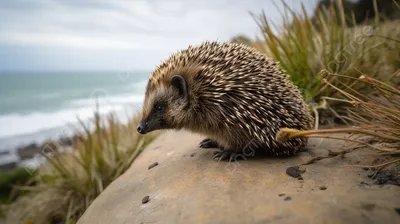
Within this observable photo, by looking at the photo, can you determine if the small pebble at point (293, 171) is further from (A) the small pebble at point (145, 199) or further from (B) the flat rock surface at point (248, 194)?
(A) the small pebble at point (145, 199)

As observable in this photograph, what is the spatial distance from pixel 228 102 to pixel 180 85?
0.63m

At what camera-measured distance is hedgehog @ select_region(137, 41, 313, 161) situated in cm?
371

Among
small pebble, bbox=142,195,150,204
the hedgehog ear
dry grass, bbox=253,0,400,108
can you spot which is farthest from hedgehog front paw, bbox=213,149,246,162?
dry grass, bbox=253,0,400,108

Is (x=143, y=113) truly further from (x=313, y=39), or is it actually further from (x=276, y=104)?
(x=313, y=39)

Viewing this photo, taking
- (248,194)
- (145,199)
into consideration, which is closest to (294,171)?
(248,194)

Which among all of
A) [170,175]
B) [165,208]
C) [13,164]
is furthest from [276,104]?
[13,164]

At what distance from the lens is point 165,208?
301 centimetres

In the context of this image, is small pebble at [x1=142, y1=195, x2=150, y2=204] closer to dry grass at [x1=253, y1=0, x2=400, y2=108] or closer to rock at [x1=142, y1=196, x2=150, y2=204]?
rock at [x1=142, y1=196, x2=150, y2=204]

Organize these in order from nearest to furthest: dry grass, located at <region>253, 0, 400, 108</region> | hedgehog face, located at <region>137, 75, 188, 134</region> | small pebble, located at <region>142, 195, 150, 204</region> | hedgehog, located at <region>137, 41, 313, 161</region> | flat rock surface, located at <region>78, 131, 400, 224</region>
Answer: flat rock surface, located at <region>78, 131, 400, 224</region> < small pebble, located at <region>142, 195, 150, 204</region> < hedgehog, located at <region>137, 41, 313, 161</region> < hedgehog face, located at <region>137, 75, 188, 134</region> < dry grass, located at <region>253, 0, 400, 108</region>

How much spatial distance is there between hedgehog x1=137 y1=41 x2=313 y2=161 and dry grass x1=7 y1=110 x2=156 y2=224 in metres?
2.80

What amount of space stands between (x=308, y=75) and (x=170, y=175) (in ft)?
12.0

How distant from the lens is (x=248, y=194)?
9.37ft

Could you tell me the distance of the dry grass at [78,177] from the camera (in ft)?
19.5

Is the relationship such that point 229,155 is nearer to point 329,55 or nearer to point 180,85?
point 180,85
